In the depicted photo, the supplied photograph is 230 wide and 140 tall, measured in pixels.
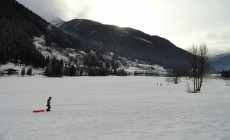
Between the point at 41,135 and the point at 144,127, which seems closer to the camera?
the point at 41,135

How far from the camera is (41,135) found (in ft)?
52.9

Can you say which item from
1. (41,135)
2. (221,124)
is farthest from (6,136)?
(221,124)

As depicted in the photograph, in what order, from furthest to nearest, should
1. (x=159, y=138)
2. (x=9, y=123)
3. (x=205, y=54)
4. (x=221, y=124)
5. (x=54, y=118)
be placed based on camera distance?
(x=205, y=54)
(x=54, y=118)
(x=9, y=123)
(x=221, y=124)
(x=159, y=138)

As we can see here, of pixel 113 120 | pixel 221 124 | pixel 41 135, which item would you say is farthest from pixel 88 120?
pixel 221 124

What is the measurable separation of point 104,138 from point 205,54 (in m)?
51.2

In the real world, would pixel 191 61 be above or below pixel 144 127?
above

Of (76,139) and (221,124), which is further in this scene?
(221,124)

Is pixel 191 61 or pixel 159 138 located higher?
pixel 191 61

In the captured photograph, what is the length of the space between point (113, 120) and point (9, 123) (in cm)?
937

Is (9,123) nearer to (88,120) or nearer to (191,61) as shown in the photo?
(88,120)

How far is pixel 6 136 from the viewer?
16.0 m

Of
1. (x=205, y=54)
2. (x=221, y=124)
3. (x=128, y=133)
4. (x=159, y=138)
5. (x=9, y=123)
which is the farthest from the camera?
(x=205, y=54)

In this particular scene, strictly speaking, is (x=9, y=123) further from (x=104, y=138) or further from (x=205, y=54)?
(x=205, y=54)

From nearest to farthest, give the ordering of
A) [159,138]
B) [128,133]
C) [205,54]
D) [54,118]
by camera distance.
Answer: [159,138] → [128,133] → [54,118] → [205,54]
